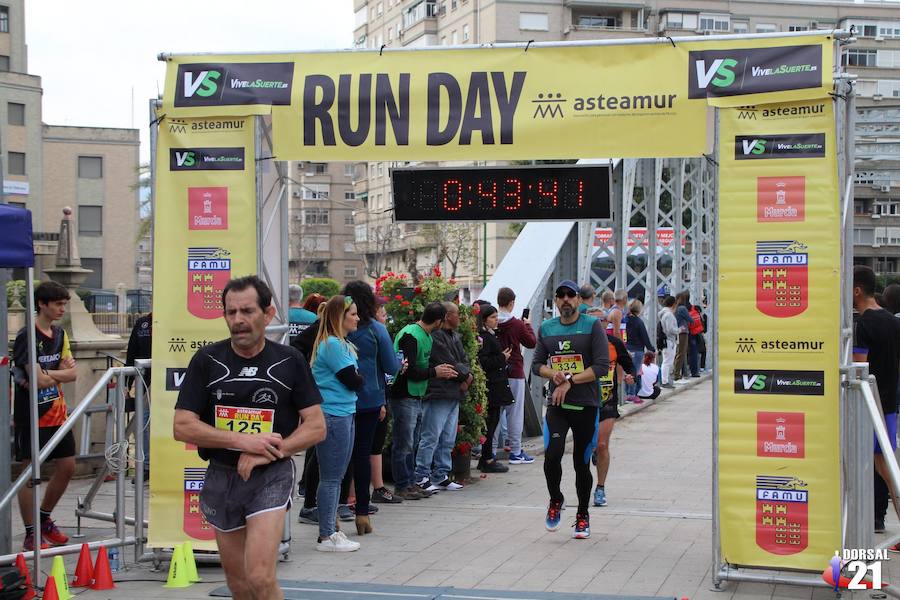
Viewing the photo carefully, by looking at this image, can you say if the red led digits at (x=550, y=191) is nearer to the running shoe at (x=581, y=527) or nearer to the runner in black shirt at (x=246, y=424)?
the running shoe at (x=581, y=527)

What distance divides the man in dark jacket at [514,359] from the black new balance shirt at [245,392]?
7.95 m

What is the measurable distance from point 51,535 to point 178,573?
5.37 ft

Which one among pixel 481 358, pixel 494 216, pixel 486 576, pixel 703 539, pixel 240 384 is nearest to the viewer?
pixel 240 384

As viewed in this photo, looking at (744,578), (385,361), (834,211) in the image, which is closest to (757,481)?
(744,578)

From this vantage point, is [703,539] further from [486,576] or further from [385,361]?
[385,361]

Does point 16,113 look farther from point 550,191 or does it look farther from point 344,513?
point 344,513

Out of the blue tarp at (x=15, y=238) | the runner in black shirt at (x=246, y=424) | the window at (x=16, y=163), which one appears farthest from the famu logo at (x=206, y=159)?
the window at (x=16, y=163)

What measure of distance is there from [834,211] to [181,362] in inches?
→ 184

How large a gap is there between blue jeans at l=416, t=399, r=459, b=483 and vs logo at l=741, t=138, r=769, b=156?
4.67m

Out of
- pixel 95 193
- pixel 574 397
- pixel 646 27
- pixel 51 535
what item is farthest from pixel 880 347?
pixel 646 27

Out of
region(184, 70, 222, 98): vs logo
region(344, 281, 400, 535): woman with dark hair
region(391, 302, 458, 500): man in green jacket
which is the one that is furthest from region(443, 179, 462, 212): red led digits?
region(184, 70, 222, 98): vs logo

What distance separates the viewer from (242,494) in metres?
5.31

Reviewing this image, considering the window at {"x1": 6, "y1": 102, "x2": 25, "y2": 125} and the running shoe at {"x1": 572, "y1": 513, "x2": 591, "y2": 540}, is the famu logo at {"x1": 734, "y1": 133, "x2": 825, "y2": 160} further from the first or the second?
the window at {"x1": 6, "y1": 102, "x2": 25, "y2": 125}

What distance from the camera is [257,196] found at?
8.27 meters
